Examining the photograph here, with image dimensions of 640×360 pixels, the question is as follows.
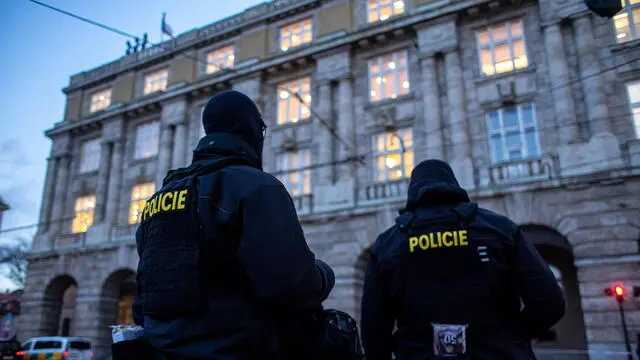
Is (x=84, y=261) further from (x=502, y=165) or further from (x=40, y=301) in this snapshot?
(x=502, y=165)

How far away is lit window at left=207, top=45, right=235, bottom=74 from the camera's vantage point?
914 inches

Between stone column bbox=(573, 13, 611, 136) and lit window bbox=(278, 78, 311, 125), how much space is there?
33.7ft

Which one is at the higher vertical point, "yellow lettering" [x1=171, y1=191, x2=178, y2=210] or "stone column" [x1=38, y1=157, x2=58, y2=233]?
"stone column" [x1=38, y1=157, x2=58, y2=233]

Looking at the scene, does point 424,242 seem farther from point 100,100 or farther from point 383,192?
point 100,100

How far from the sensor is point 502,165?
51.5 feet

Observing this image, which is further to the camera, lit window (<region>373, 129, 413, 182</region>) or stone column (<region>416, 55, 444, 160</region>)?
lit window (<region>373, 129, 413, 182</region>)

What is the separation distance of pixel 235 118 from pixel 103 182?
2476 cm

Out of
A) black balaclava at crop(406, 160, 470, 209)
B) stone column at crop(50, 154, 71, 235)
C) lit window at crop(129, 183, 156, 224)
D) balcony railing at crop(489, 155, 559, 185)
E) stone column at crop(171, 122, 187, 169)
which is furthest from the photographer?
stone column at crop(50, 154, 71, 235)

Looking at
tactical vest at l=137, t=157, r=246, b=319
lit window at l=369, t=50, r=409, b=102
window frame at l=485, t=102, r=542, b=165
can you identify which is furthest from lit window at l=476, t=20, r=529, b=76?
tactical vest at l=137, t=157, r=246, b=319

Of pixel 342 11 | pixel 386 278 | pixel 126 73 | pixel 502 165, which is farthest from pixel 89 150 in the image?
pixel 386 278

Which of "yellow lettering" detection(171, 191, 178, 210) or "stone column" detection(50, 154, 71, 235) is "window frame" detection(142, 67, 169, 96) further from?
"yellow lettering" detection(171, 191, 178, 210)

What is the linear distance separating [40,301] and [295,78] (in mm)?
17304

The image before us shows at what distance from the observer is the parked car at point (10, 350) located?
59.0 feet

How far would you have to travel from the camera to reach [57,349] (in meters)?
18.1
